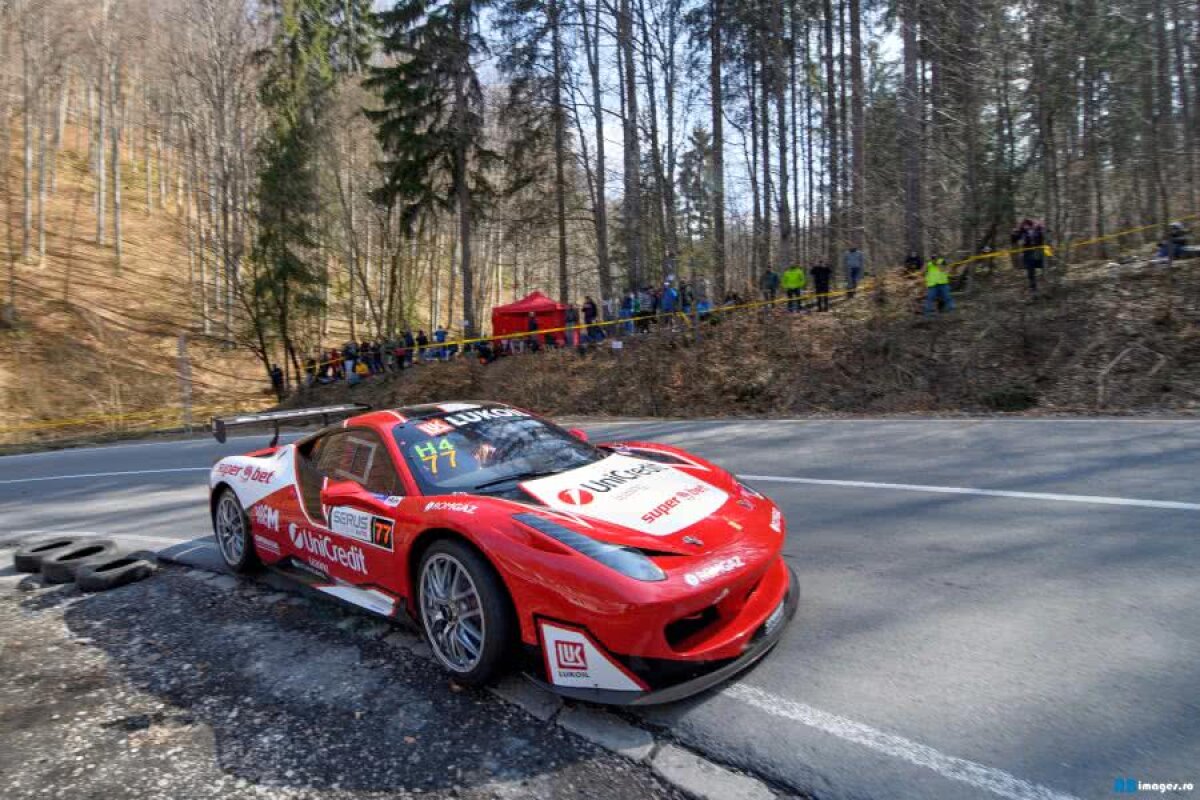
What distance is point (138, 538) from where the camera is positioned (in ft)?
24.3

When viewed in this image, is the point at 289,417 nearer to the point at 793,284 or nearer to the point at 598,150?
the point at 793,284

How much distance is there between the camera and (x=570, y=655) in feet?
10.6

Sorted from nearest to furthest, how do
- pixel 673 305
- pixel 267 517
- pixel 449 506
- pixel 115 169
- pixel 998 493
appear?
pixel 449 506 → pixel 267 517 → pixel 998 493 → pixel 673 305 → pixel 115 169

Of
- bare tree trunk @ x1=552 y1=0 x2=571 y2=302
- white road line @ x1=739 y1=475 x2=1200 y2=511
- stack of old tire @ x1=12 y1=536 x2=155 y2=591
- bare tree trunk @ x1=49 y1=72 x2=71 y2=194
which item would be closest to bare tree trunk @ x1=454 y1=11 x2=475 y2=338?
bare tree trunk @ x1=552 y1=0 x2=571 y2=302

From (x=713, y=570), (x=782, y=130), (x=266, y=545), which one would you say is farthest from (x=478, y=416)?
(x=782, y=130)

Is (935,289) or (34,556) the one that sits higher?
(935,289)

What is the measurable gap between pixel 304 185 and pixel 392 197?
3.93 meters

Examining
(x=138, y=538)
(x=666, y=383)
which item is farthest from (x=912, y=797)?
(x=666, y=383)

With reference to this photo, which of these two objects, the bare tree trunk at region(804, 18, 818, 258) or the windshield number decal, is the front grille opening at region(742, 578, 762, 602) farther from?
the bare tree trunk at region(804, 18, 818, 258)

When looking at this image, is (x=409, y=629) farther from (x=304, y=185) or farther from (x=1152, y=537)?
(x=304, y=185)

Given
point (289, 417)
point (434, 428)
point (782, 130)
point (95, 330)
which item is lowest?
point (434, 428)

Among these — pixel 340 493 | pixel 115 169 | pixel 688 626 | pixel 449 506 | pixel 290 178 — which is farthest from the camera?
pixel 115 169

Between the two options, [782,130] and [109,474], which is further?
[782,130]

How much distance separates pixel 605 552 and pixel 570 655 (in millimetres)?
479
